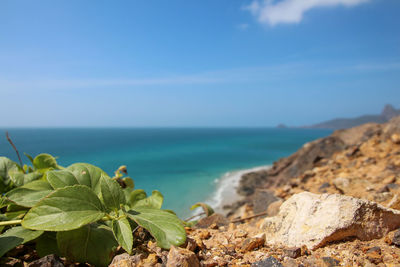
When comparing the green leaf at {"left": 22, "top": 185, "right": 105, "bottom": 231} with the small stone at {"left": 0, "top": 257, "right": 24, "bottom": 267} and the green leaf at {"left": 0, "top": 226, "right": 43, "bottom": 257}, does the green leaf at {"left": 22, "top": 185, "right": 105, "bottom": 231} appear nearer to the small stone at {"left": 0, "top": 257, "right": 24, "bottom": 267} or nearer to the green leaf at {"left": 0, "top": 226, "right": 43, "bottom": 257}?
the green leaf at {"left": 0, "top": 226, "right": 43, "bottom": 257}

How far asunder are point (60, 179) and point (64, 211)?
0.25 meters

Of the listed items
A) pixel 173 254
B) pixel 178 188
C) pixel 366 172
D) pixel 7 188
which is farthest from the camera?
pixel 178 188

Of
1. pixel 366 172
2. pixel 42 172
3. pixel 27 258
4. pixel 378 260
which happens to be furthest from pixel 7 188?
pixel 366 172

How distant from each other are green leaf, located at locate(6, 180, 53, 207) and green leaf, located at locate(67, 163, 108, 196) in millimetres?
143

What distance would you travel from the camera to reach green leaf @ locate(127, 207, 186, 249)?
1.00m

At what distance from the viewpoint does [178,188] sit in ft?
58.7

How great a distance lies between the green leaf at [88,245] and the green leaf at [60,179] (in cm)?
22

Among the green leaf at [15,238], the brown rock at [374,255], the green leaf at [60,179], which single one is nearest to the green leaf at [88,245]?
the green leaf at [15,238]

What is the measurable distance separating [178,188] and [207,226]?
53.7ft

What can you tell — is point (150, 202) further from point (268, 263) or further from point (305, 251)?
point (305, 251)

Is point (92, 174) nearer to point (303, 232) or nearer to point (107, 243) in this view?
point (107, 243)

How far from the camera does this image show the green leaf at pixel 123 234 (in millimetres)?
943

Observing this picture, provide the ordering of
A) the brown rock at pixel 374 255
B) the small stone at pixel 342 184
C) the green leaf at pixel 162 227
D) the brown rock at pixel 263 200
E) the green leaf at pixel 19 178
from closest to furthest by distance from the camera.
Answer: the green leaf at pixel 162 227 < the brown rock at pixel 374 255 < the green leaf at pixel 19 178 < the small stone at pixel 342 184 < the brown rock at pixel 263 200

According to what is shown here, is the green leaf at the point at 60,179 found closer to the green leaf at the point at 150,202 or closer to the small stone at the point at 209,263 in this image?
the green leaf at the point at 150,202
